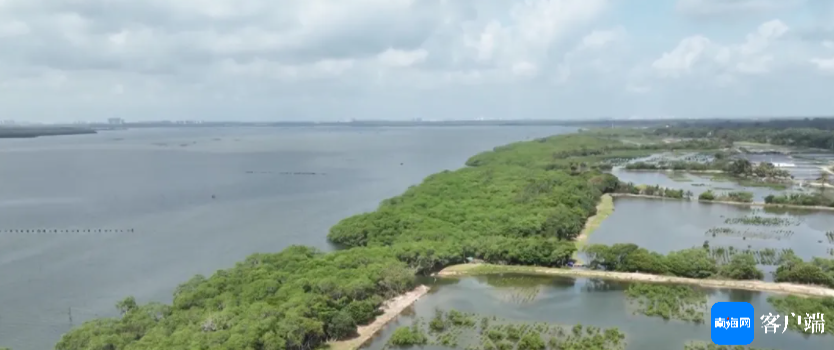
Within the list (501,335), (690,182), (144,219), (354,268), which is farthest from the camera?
(690,182)

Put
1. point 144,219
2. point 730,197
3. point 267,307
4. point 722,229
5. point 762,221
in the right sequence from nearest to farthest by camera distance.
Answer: point 267,307
point 722,229
point 762,221
point 144,219
point 730,197

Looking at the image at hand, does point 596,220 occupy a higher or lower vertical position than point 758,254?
higher

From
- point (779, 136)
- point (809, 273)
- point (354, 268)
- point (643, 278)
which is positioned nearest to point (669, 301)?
point (643, 278)

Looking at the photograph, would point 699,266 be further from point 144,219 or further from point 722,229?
point 144,219

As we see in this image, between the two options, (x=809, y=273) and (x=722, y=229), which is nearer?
(x=809, y=273)

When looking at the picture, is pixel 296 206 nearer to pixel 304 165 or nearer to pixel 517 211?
pixel 517 211

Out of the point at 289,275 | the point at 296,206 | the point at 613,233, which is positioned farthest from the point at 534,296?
the point at 296,206
